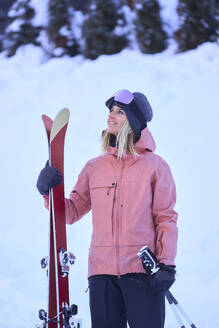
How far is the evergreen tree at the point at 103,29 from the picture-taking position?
28.4ft

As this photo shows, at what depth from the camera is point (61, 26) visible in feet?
29.4

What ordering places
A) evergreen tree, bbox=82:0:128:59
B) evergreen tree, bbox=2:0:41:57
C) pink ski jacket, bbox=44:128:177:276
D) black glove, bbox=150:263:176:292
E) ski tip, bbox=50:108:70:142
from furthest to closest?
evergreen tree, bbox=2:0:41:57 → evergreen tree, bbox=82:0:128:59 → ski tip, bbox=50:108:70:142 → pink ski jacket, bbox=44:128:177:276 → black glove, bbox=150:263:176:292

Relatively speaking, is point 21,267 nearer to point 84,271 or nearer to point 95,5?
point 84,271

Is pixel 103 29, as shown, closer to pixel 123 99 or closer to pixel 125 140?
pixel 123 99

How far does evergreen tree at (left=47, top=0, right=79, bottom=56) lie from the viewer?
8.89 m

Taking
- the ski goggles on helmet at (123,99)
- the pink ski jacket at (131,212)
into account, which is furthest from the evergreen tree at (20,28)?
the pink ski jacket at (131,212)

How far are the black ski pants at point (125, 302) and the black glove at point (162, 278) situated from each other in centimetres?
7

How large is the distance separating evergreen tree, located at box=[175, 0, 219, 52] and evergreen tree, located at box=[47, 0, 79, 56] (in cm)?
173

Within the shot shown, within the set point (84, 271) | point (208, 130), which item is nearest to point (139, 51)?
point (208, 130)

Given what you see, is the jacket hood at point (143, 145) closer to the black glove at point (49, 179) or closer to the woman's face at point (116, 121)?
the woman's face at point (116, 121)

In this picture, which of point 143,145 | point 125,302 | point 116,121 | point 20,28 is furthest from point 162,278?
point 20,28

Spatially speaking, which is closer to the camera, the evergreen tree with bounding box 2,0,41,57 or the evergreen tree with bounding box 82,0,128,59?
the evergreen tree with bounding box 82,0,128,59

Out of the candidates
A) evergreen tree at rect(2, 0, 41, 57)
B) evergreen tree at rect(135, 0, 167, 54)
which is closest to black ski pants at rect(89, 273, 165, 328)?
evergreen tree at rect(135, 0, 167, 54)

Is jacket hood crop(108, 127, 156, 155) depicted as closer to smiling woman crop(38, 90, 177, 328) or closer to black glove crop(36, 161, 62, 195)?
smiling woman crop(38, 90, 177, 328)
